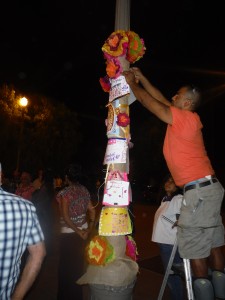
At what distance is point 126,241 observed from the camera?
11.5 feet

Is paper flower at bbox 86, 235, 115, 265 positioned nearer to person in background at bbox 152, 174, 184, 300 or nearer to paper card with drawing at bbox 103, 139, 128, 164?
paper card with drawing at bbox 103, 139, 128, 164

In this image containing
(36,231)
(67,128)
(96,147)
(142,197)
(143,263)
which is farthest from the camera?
(96,147)

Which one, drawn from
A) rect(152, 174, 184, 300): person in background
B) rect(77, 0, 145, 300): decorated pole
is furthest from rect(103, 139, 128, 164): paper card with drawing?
rect(152, 174, 184, 300): person in background

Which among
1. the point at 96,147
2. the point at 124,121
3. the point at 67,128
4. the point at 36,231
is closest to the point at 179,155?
the point at 124,121

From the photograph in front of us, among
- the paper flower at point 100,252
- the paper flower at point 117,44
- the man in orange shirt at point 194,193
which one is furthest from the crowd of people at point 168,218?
the paper flower at point 100,252

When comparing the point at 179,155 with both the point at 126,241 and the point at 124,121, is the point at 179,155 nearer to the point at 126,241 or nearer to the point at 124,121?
the point at 124,121

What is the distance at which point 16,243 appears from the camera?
7.36ft

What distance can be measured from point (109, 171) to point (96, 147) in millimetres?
52361

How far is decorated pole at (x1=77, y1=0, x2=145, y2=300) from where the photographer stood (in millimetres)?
3205

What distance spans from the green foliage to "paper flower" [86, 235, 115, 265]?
72.6 feet

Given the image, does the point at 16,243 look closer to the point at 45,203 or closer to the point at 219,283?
the point at 219,283

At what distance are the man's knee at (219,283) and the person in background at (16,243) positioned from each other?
1.77 meters

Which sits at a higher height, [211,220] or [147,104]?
[147,104]

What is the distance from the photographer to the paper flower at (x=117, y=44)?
354cm
